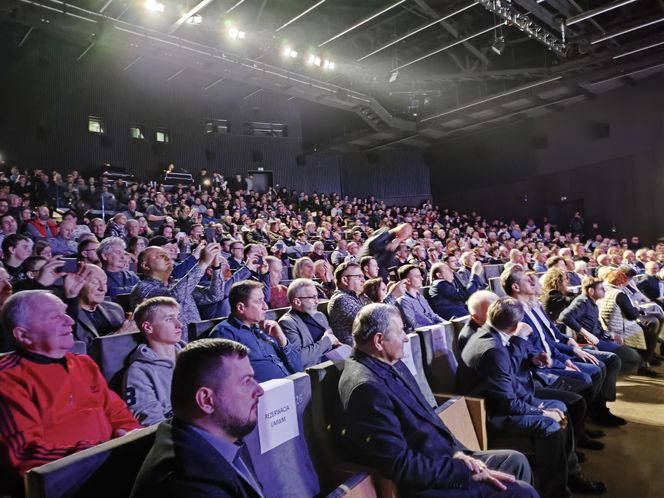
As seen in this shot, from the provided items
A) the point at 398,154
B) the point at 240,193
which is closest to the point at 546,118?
the point at 398,154

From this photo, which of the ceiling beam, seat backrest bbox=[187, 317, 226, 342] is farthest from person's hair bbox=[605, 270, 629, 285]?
the ceiling beam

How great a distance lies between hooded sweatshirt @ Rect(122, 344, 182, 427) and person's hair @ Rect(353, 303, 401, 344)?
0.68 meters

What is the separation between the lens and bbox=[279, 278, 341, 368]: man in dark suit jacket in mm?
2344

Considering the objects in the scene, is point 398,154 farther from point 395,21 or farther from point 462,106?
point 395,21

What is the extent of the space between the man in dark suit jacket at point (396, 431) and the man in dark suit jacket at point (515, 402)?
1.61ft

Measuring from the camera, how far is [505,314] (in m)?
2.18

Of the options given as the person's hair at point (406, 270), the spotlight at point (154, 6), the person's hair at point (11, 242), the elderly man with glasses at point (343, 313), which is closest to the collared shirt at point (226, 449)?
the elderly man with glasses at point (343, 313)

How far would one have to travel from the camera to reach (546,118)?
39.2 feet

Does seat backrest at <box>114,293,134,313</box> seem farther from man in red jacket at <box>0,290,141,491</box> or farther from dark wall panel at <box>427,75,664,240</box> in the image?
dark wall panel at <box>427,75,664,240</box>

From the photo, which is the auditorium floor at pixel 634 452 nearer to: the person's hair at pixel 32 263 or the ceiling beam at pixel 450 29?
the person's hair at pixel 32 263

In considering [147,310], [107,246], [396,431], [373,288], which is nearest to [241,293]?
[147,310]

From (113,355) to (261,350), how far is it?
0.60 metres

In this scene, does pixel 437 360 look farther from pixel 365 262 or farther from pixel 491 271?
pixel 491 271

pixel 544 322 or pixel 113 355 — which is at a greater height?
pixel 113 355
